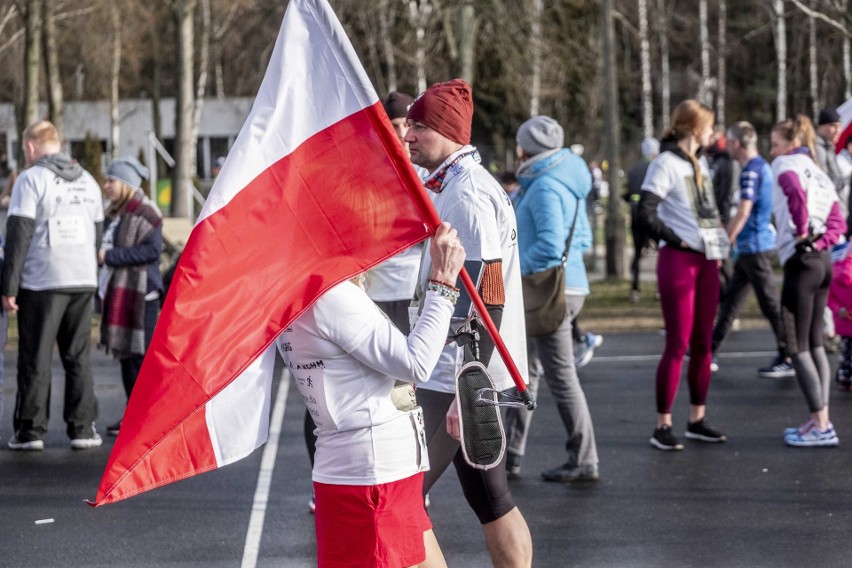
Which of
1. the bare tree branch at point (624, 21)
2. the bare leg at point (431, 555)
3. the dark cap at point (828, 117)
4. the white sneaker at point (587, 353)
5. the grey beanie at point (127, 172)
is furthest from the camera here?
the bare tree branch at point (624, 21)

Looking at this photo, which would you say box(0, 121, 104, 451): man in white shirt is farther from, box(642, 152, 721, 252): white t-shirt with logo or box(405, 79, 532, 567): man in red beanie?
box(405, 79, 532, 567): man in red beanie

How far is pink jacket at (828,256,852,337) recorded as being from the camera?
31.1 ft

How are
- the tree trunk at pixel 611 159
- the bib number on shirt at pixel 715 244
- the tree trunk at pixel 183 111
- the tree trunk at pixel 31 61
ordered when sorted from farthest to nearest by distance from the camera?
the tree trunk at pixel 183 111, the tree trunk at pixel 31 61, the tree trunk at pixel 611 159, the bib number on shirt at pixel 715 244

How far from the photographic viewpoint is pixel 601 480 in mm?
7176

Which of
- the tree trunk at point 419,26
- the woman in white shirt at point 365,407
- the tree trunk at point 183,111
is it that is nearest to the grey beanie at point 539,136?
the woman in white shirt at point 365,407

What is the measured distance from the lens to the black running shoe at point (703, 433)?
8.03 m

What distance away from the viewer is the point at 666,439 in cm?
782

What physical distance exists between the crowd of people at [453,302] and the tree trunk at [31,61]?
1534 cm

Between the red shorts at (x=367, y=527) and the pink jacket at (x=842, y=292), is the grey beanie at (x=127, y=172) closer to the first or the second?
the pink jacket at (x=842, y=292)

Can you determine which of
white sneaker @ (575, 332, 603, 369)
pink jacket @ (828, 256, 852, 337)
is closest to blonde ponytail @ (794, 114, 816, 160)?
pink jacket @ (828, 256, 852, 337)

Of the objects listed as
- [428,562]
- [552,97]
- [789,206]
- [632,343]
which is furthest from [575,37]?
[428,562]

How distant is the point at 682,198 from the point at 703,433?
156 cm

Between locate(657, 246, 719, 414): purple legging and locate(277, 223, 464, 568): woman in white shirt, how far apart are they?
3921 millimetres

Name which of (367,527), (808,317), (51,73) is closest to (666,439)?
(808,317)
